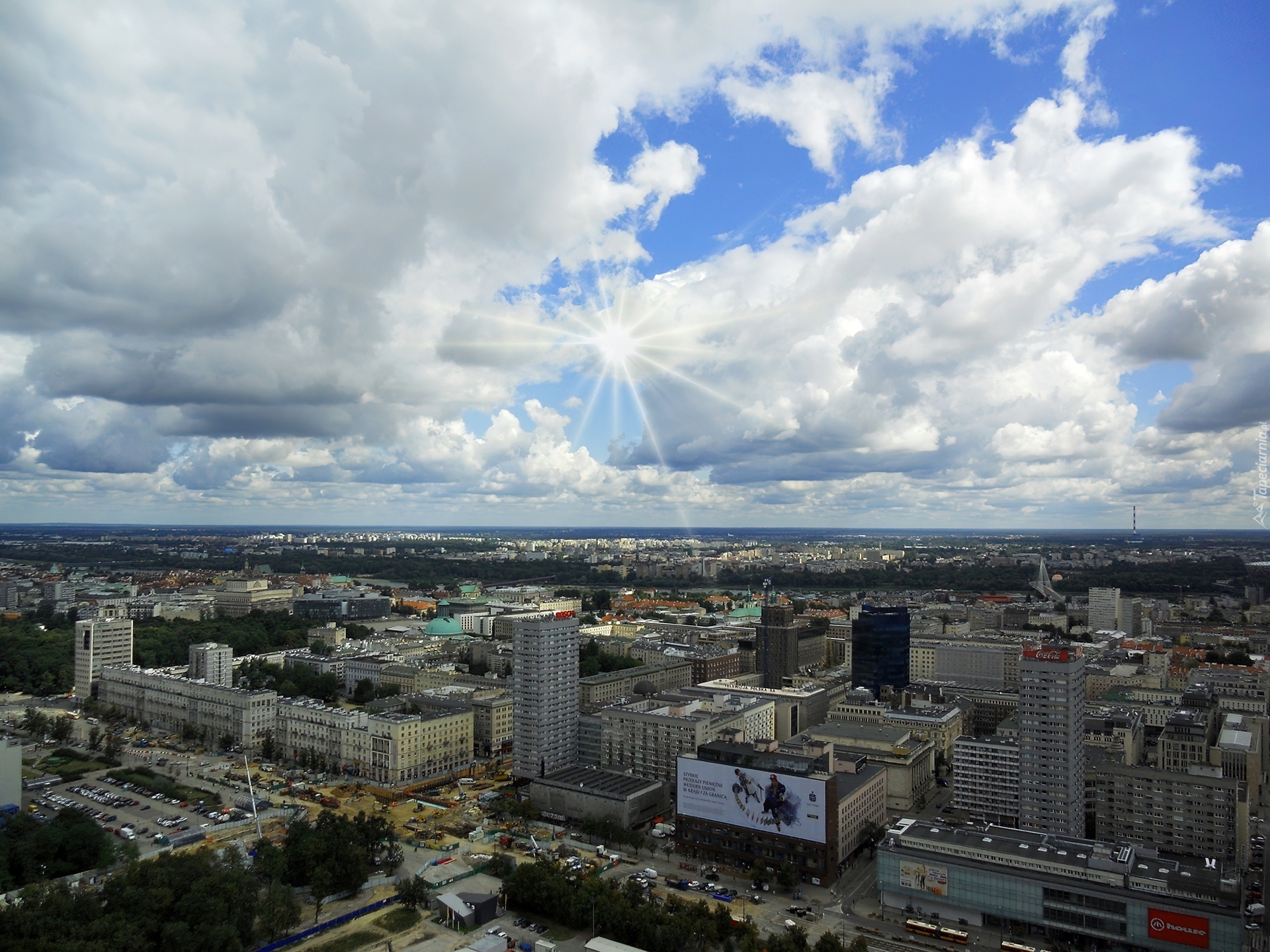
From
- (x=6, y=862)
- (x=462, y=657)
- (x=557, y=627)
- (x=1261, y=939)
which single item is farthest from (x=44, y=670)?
(x=1261, y=939)

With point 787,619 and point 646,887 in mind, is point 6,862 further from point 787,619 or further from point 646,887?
point 787,619

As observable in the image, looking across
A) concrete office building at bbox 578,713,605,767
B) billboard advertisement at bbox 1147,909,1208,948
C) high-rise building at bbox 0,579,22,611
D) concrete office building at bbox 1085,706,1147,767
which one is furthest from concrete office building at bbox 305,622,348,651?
billboard advertisement at bbox 1147,909,1208,948

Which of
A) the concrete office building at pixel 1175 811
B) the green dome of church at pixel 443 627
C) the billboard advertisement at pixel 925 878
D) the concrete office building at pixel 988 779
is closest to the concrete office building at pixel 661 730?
the concrete office building at pixel 988 779

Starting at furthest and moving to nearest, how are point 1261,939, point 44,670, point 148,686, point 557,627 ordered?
point 44,670 → point 148,686 → point 557,627 → point 1261,939

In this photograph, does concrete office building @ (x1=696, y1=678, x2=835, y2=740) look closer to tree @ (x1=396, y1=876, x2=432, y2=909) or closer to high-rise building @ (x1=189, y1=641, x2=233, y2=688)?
tree @ (x1=396, y1=876, x2=432, y2=909)

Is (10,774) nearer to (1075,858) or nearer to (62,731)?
(62,731)

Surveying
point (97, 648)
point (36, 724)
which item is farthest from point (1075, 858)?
point (97, 648)
